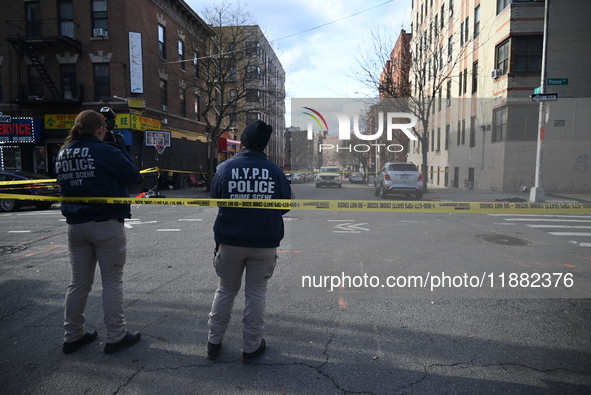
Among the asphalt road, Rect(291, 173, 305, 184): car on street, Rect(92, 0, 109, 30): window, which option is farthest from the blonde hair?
Rect(291, 173, 305, 184): car on street

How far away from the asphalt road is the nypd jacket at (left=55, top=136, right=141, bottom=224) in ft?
3.96

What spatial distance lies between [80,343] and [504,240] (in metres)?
7.76

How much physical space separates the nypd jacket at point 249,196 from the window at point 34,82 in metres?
24.7

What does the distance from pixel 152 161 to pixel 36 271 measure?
1968 cm

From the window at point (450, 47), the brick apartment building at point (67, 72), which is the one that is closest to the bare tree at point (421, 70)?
the window at point (450, 47)

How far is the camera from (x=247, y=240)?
313 centimetres

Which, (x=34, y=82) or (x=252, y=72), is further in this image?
(x=252, y=72)

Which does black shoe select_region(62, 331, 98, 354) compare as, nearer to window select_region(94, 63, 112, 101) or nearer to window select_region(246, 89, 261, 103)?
window select_region(94, 63, 112, 101)

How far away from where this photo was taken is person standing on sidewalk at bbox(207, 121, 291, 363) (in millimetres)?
3145

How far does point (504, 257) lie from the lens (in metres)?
6.57

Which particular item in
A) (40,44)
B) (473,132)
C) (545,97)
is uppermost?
(40,44)

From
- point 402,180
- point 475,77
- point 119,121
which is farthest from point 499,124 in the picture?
point 119,121

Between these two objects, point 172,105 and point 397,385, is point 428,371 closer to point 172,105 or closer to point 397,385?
point 397,385

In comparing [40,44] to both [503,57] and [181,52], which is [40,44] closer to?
[181,52]
